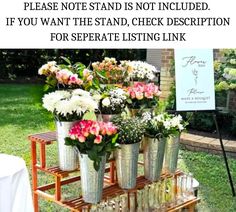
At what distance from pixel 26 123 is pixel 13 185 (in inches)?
148

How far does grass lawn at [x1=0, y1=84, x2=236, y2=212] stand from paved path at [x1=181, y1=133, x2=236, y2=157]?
0.24 feet

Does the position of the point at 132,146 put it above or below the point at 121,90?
below

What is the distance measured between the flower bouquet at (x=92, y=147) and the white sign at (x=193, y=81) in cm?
129

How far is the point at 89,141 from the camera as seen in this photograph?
2.29 meters

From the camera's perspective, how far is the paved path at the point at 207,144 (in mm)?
4324

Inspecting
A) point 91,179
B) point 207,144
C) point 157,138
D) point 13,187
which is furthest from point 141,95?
point 207,144

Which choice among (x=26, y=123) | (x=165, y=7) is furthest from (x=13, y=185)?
(x=26, y=123)

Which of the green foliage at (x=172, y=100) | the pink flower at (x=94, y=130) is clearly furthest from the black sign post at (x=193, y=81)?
the pink flower at (x=94, y=130)

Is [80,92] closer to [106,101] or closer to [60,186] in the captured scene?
[106,101]

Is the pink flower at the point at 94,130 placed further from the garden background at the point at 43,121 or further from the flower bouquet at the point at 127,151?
the garden background at the point at 43,121

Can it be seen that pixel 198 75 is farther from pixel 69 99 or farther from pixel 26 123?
pixel 26 123

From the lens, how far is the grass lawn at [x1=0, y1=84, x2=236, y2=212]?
3.25 m

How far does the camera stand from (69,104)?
7.89 feet

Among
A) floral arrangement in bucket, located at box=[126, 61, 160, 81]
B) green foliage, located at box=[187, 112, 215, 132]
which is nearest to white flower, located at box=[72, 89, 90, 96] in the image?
floral arrangement in bucket, located at box=[126, 61, 160, 81]
